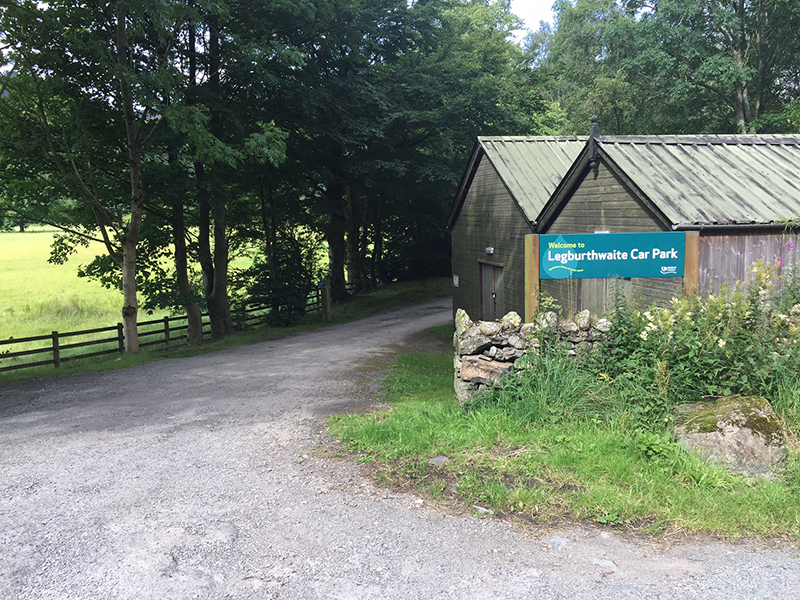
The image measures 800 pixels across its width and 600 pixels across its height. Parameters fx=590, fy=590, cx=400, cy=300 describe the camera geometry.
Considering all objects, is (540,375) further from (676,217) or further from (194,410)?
(194,410)

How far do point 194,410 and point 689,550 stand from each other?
280 inches

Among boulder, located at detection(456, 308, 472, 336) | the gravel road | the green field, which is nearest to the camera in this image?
the gravel road

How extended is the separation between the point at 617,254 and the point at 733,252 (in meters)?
3.29

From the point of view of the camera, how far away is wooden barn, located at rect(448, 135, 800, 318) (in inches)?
365

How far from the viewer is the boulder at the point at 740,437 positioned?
554cm

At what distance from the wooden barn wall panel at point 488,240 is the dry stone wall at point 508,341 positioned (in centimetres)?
698

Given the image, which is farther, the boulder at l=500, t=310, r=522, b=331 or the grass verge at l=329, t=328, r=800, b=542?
the boulder at l=500, t=310, r=522, b=331

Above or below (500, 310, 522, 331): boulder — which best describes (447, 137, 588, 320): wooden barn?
above

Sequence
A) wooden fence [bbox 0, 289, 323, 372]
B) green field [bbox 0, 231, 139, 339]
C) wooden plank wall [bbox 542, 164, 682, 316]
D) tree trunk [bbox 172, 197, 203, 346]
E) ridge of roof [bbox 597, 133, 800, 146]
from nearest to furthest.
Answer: wooden plank wall [bbox 542, 164, 682, 316] → ridge of roof [bbox 597, 133, 800, 146] → wooden fence [bbox 0, 289, 323, 372] → tree trunk [bbox 172, 197, 203, 346] → green field [bbox 0, 231, 139, 339]

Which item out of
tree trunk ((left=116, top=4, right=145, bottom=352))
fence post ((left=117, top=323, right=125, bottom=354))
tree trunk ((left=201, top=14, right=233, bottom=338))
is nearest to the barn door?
tree trunk ((left=201, top=14, right=233, bottom=338))

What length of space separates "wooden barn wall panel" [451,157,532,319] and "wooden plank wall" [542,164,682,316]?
4.53 ft

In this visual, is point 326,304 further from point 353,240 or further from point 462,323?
point 462,323

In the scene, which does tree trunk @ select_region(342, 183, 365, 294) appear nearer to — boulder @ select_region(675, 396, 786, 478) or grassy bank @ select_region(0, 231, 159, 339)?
grassy bank @ select_region(0, 231, 159, 339)

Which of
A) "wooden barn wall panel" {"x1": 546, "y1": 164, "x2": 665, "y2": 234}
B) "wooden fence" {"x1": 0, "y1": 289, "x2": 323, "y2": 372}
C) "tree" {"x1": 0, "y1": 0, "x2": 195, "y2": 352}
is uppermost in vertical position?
"tree" {"x1": 0, "y1": 0, "x2": 195, "y2": 352}
